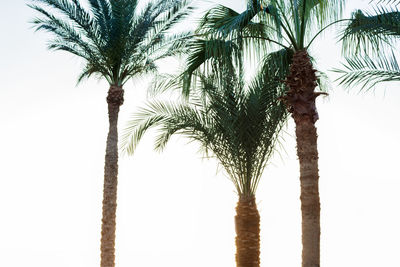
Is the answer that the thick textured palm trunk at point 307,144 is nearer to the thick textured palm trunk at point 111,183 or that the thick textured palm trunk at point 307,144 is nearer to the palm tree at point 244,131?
the palm tree at point 244,131

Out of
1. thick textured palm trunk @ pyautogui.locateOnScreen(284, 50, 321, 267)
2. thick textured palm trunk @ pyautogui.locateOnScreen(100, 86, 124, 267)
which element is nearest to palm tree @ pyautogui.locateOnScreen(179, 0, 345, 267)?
thick textured palm trunk @ pyautogui.locateOnScreen(284, 50, 321, 267)

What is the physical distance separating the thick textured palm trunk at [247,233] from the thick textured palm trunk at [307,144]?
8.62 ft

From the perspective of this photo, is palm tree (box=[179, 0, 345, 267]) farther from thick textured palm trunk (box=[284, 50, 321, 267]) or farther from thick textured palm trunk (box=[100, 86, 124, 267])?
thick textured palm trunk (box=[100, 86, 124, 267])

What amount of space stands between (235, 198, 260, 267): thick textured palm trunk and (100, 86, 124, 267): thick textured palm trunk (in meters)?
3.20

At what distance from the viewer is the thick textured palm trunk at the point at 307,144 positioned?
10508 millimetres

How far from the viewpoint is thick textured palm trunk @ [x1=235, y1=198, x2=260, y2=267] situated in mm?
13055

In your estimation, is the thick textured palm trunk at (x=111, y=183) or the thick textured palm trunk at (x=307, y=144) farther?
the thick textured palm trunk at (x=111, y=183)

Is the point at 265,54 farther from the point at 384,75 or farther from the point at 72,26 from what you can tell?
the point at 72,26

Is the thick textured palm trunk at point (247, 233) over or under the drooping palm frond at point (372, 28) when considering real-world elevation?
under

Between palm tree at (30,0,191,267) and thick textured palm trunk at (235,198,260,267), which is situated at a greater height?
palm tree at (30,0,191,267)

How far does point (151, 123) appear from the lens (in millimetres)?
14750

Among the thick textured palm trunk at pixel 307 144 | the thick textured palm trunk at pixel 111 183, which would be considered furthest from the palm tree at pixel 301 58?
the thick textured palm trunk at pixel 111 183

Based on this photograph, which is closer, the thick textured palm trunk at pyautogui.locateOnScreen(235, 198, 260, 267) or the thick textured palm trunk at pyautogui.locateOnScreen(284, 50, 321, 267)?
the thick textured palm trunk at pyautogui.locateOnScreen(284, 50, 321, 267)

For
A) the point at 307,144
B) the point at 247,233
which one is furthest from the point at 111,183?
the point at 307,144
